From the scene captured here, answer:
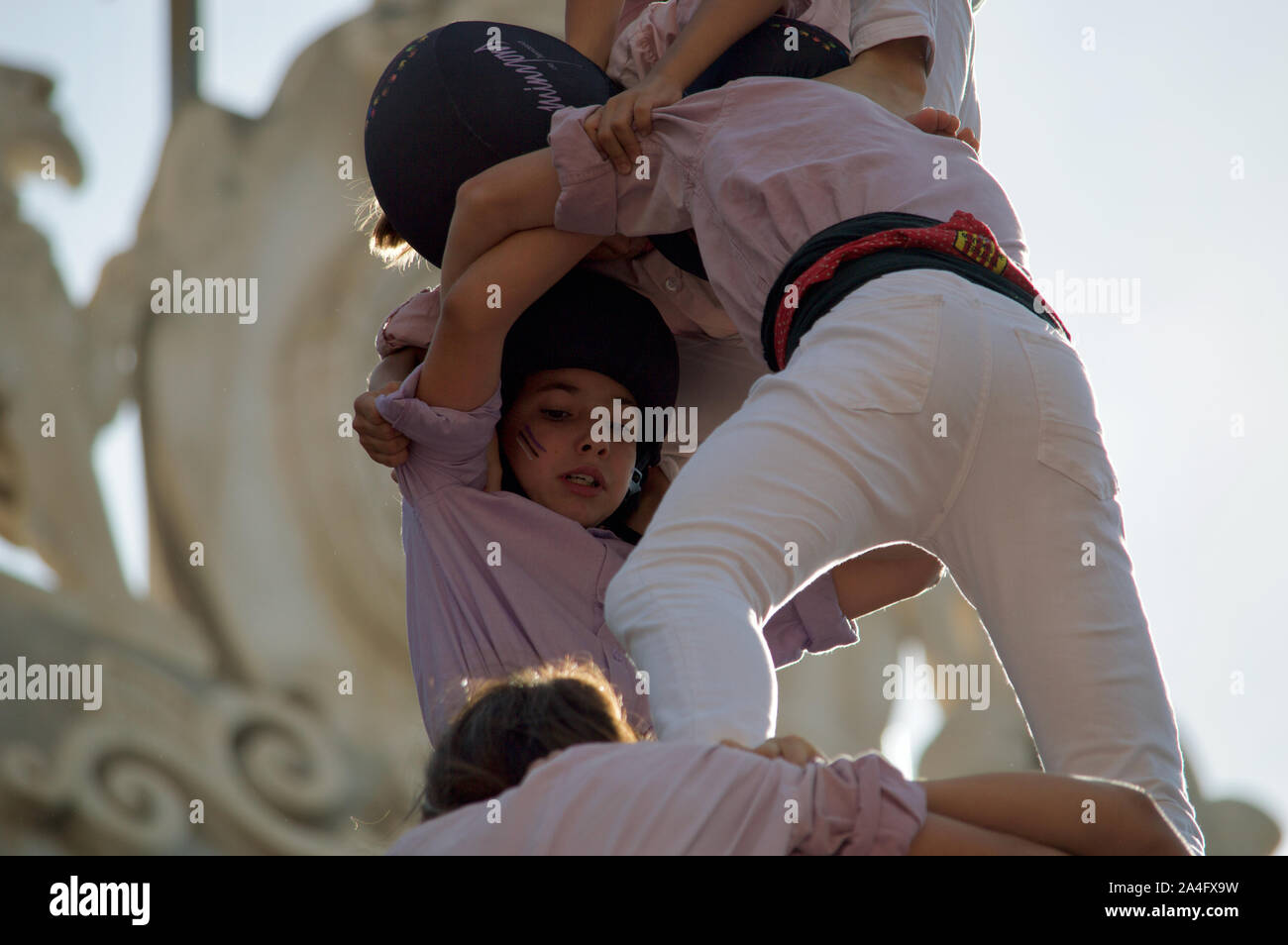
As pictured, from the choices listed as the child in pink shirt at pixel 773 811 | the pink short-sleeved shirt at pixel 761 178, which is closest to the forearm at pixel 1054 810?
the child in pink shirt at pixel 773 811

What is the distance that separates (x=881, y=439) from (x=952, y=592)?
8.75 ft

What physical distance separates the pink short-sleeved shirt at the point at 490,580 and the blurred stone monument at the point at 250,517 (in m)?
1.60

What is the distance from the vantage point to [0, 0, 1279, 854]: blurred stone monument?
325cm

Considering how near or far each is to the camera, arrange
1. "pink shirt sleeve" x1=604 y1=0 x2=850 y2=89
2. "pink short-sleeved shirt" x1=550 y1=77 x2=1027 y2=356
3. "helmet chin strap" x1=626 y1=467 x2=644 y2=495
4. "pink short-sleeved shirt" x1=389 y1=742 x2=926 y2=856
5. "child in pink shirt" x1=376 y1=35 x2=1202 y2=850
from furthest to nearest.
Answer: "helmet chin strap" x1=626 y1=467 x2=644 y2=495, "pink shirt sleeve" x1=604 y1=0 x2=850 y2=89, "pink short-sleeved shirt" x1=550 y1=77 x2=1027 y2=356, "child in pink shirt" x1=376 y1=35 x2=1202 y2=850, "pink short-sleeved shirt" x1=389 y1=742 x2=926 y2=856

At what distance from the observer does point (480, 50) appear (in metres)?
1.66

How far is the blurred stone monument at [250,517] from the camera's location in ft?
10.7

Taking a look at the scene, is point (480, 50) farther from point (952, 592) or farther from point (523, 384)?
point (952, 592)

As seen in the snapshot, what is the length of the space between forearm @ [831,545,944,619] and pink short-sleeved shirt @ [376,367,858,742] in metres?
0.02

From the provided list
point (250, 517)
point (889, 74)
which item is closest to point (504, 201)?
point (889, 74)
